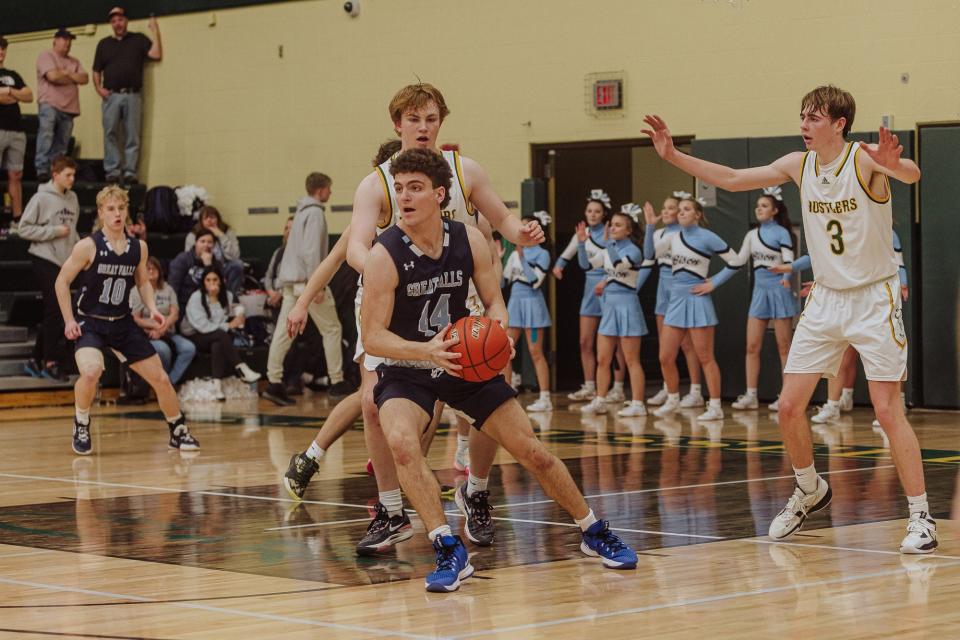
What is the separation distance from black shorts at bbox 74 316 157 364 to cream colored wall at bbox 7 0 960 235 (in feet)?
21.5

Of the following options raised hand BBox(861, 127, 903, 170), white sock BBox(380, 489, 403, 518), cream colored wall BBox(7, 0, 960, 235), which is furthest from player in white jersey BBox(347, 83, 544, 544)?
cream colored wall BBox(7, 0, 960, 235)

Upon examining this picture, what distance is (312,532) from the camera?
7.01 metres

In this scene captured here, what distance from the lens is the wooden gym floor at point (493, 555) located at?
5.00 meters

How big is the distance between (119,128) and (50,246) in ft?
14.9

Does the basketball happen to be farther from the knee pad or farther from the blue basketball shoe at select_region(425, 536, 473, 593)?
the knee pad

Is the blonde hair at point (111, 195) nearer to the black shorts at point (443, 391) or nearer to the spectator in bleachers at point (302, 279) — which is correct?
the spectator in bleachers at point (302, 279)

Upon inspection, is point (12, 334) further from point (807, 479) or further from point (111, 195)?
point (807, 479)

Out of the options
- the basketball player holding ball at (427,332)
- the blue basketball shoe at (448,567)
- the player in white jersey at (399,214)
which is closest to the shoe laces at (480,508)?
the player in white jersey at (399,214)

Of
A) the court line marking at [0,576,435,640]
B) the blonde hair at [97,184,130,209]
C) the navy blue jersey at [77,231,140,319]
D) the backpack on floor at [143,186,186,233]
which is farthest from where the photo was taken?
the backpack on floor at [143,186,186,233]

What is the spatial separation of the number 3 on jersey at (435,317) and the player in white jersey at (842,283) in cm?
129

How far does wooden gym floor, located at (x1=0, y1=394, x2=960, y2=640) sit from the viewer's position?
5.00m

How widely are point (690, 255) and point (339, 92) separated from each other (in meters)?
6.04

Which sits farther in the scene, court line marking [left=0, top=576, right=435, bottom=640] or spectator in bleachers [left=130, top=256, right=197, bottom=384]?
spectator in bleachers [left=130, top=256, right=197, bottom=384]

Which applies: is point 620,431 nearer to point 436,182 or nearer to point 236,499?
point 236,499
